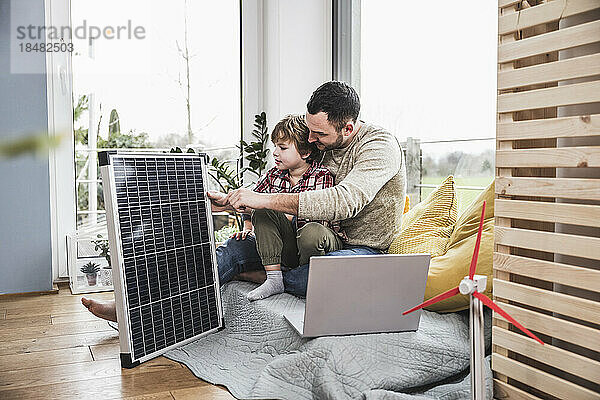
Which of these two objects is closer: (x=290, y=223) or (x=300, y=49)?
(x=290, y=223)

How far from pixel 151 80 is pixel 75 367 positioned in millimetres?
2240

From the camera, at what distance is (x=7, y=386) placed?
1.97m

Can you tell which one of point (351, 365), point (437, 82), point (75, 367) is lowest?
point (75, 367)

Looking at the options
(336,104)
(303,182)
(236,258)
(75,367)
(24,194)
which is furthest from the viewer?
(24,194)

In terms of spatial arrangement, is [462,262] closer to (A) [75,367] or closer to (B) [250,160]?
(A) [75,367]

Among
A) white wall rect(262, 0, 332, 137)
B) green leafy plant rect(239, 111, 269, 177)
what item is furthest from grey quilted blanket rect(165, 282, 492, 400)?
white wall rect(262, 0, 332, 137)

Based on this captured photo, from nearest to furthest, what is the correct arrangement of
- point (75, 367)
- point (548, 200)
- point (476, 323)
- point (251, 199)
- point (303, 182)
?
point (476, 323) → point (548, 200) → point (75, 367) → point (251, 199) → point (303, 182)

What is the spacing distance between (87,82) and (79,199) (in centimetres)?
71

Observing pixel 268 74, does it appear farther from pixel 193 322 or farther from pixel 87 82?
pixel 193 322

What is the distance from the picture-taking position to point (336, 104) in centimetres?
242

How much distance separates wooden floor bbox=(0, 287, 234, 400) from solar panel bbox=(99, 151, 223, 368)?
115 mm

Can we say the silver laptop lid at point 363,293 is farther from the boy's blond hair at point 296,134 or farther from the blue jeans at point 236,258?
the boy's blond hair at point 296,134

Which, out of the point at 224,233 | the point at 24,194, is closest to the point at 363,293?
the point at 224,233

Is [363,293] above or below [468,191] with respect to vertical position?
below
